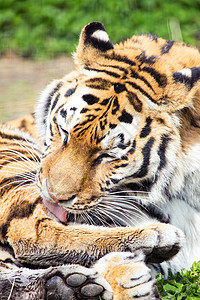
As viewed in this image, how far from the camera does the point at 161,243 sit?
3051 millimetres

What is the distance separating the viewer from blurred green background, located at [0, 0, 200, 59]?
8.57 metres

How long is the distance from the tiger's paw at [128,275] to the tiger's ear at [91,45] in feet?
4.34

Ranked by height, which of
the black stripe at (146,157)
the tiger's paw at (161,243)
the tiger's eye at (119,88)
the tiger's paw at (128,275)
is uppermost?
the tiger's eye at (119,88)

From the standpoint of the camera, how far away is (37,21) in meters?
8.91

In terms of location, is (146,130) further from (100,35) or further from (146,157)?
(100,35)

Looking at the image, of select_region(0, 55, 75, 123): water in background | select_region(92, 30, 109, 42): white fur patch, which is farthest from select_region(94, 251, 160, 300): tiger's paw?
→ select_region(0, 55, 75, 123): water in background

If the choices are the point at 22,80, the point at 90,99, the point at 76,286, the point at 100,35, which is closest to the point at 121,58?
the point at 100,35

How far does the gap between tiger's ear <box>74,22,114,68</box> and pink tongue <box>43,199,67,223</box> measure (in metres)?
0.96

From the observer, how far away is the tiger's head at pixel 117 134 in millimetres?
3135

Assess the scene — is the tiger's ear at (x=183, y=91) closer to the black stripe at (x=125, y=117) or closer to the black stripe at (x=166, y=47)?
the black stripe at (x=125, y=117)

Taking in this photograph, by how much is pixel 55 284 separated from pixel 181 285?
78cm

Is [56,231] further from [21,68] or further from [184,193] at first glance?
[21,68]

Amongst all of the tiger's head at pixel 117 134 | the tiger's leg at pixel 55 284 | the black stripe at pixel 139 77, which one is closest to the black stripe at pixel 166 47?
the tiger's head at pixel 117 134

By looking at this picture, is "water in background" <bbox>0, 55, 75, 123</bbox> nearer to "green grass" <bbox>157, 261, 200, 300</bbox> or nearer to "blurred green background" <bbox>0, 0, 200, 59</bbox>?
"blurred green background" <bbox>0, 0, 200, 59</bbox>
